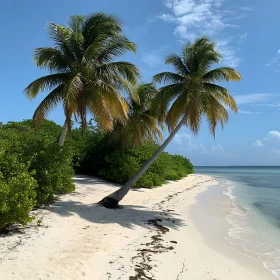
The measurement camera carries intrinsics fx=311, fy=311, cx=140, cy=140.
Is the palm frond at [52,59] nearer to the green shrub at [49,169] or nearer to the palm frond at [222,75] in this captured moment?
the green shrub at [49,169]

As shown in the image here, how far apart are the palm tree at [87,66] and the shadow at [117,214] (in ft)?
9.93

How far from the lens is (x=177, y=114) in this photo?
14.8m

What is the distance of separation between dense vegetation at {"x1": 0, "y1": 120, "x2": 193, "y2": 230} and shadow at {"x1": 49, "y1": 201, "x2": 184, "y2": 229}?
0.74 m

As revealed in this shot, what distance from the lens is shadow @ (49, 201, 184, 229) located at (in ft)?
36.0

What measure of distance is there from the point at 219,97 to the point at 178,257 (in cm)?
892

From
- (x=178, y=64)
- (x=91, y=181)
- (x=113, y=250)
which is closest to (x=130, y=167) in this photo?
(x=91, y=181)

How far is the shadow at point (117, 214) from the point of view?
432 inches

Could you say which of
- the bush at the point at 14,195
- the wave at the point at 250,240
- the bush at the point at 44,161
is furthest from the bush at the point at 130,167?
the bush at the point at 14,195

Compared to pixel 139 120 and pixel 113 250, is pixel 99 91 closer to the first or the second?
pixel 113 250

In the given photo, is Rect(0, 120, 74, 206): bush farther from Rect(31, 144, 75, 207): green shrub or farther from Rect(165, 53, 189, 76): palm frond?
Rect(165, 53, 189, 76): palm frond

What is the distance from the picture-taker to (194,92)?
1406 cm

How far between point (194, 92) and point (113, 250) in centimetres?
854

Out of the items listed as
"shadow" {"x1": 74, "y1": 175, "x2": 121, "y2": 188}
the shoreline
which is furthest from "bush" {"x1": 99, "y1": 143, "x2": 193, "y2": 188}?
the shoreline

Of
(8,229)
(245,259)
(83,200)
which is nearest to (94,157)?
(83,200)
